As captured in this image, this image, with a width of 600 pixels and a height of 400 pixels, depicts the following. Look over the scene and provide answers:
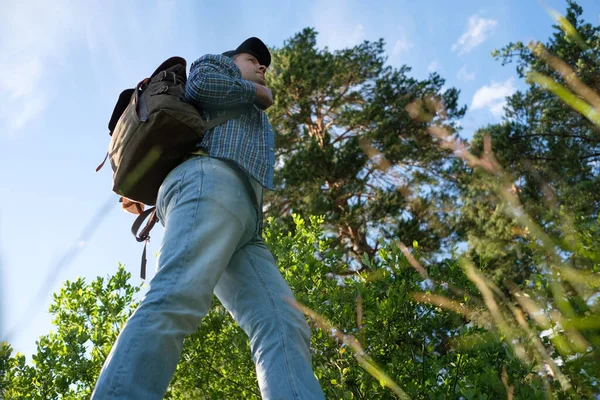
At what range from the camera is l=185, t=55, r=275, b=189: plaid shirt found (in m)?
1.71

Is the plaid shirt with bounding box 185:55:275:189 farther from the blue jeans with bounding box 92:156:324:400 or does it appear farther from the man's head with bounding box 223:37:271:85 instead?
the man's head with bounding box 223:37:271:85

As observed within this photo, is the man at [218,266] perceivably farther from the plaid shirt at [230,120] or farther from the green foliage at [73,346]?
the green foliage at [73,346]

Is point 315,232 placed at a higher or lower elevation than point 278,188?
lower

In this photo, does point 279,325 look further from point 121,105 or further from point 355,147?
point 355,147

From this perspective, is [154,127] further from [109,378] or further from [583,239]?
[583,239]

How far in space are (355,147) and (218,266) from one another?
452 inches

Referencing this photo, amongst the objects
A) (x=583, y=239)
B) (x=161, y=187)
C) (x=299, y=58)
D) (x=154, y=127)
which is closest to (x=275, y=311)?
(x=161, y=187)

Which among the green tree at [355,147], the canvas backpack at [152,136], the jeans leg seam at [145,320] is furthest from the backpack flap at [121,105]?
the green tree at [355,147]

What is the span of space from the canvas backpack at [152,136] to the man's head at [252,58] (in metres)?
0.30

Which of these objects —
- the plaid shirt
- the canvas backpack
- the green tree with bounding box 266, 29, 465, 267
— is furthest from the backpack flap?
the green tree with bounding box 266, 29, 465, 267

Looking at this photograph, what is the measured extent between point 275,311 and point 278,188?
11.4 metres

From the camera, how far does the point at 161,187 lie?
1669 mm

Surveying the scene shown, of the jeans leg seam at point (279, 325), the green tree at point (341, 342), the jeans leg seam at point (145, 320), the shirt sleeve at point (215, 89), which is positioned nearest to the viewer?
the jeans leg seam at point (145, 320)

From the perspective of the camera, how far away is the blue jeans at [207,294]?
122 centimetres
